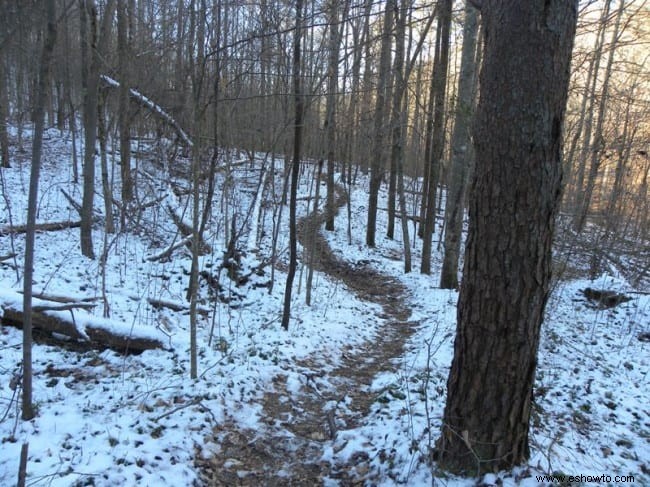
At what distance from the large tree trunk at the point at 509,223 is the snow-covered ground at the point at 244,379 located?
409 millimetres

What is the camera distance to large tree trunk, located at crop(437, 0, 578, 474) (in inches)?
98.9

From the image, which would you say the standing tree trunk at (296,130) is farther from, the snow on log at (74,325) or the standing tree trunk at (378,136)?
the standing tree trunk at (378,136)

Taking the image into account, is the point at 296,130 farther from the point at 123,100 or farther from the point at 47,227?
the point at 47,227

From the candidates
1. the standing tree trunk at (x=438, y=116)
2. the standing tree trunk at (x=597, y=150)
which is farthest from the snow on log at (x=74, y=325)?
the standing tree trunk at (x=438, y=116)

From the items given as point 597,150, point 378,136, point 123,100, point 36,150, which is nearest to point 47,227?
point 123,100

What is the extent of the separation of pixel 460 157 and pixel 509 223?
762 cm

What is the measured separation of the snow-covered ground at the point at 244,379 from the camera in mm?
3148

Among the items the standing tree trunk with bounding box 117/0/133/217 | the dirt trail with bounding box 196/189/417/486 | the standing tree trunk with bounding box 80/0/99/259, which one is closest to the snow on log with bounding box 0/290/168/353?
the dirt trail with bounding box 196/189/417/486

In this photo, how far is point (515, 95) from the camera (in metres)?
2.54

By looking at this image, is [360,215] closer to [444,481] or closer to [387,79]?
[387,79]

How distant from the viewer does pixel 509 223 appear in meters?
2.61

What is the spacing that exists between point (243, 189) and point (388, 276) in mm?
8609

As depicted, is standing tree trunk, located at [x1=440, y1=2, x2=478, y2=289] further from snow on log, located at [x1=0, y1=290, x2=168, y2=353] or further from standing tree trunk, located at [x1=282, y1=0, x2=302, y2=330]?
snow on log, located at [x1=0, y1=290, x2=168, y2=353]

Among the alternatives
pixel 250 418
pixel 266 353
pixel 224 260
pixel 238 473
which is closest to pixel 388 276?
pixel 224 260
